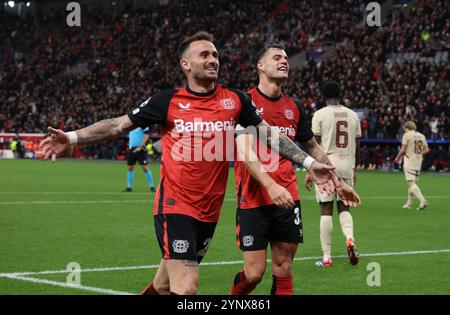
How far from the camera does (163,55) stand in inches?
2157

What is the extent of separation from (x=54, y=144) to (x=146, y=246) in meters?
6.36

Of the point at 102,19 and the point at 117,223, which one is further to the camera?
the point at 102,19

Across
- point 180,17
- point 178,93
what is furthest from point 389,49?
point 178,93

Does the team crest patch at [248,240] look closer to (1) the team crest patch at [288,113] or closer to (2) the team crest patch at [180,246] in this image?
(1) the team crest patch at [288,113]

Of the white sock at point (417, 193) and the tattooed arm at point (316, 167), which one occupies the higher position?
Answer: the tattooed arm at point (316, 167)

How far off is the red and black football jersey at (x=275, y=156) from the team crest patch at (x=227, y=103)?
107cm

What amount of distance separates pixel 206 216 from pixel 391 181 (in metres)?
23.7

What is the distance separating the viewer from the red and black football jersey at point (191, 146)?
634 cm

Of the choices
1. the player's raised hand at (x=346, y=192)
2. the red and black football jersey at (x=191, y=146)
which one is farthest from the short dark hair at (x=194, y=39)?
the player's raised hand at (x=346, y=192)

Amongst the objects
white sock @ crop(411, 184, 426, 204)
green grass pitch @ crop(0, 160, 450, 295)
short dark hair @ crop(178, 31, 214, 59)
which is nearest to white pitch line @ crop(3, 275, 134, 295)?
green grass pitch @ crop(0, 160, 450, 295)

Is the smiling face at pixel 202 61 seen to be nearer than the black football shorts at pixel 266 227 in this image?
Yes

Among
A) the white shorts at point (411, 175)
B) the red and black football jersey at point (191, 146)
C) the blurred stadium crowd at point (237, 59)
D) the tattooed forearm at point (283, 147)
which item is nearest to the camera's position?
the red and black football jersey at point (191, 146)

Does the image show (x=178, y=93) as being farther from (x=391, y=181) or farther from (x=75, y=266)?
(x=391, y=181)

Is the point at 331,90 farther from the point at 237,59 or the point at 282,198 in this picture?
the point at 237,59
